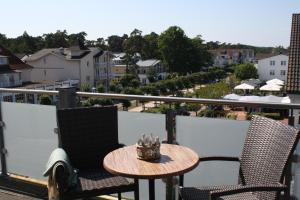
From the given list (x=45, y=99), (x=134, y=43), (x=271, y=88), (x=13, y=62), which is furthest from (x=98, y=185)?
(x=134, y=43)

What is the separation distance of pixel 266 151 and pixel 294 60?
13.7m

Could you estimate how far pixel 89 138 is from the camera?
122 inches

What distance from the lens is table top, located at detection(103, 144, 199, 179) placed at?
2258mm

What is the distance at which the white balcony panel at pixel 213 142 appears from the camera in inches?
118

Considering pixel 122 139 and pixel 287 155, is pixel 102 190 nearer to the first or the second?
pixel 122 139

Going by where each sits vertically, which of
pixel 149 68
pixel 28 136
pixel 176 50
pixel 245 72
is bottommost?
pixel 245 72

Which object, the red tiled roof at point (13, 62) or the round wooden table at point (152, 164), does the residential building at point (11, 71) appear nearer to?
the red tiled roof at point (13, 62)

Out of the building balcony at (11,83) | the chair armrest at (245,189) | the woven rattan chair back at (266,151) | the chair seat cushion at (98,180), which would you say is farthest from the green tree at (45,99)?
the building balcony at (11,83)

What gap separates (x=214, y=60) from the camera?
314 feet

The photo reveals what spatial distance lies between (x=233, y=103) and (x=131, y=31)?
72320mm

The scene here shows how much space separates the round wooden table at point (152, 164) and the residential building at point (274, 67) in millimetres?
61728

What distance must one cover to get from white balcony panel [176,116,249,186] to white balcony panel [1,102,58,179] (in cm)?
158

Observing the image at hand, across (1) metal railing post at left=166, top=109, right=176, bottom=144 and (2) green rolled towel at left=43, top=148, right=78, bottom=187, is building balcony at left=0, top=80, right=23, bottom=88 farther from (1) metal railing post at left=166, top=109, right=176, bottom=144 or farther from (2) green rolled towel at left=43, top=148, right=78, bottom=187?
(2) green rolled towel at left=43, top=148, right=78, bottom=187

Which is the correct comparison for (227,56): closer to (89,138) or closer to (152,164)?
(89,138)
